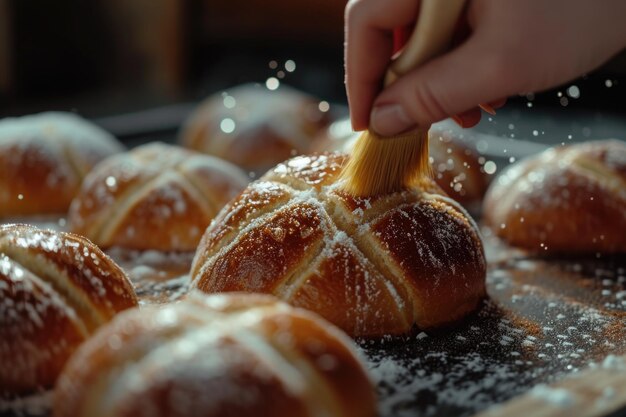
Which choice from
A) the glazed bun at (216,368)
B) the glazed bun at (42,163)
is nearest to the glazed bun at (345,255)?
the glazed bun at (216,368)

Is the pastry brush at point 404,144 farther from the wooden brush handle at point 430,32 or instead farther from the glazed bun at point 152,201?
the glazed bun at point 152,201

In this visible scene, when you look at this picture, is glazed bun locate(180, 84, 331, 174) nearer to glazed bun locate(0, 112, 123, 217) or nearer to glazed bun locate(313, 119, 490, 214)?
glazed bun locate(313, 119, 490, 214)

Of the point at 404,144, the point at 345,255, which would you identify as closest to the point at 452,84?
the point at 404,144

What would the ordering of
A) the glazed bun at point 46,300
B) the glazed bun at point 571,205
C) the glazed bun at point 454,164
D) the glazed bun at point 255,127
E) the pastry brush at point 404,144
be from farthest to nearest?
1. the glazed bun at point 255,127
2. the glazed bun at point 454,164
3. the glazed bun at point 571,205
4. the pastry brush at point 404,144
5. the glazed bun at point 46,300

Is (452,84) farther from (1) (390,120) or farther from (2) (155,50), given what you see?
(2) (155,50)

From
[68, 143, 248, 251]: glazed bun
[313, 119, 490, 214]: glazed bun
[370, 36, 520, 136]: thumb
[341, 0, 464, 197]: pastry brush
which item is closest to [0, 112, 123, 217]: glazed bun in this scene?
[68, 143, 248, 251]: glazed bun
